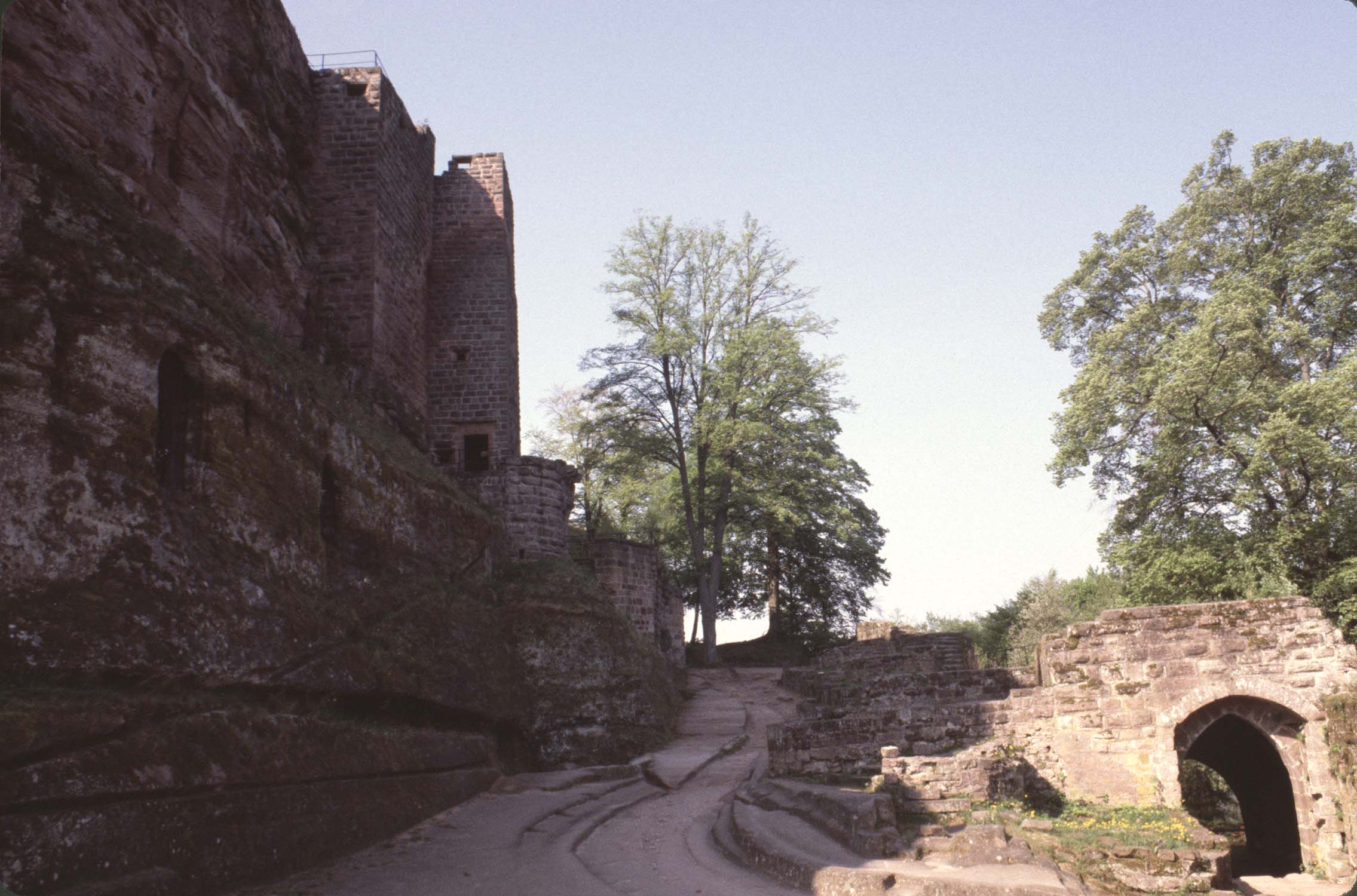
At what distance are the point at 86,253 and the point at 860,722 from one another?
11.1m

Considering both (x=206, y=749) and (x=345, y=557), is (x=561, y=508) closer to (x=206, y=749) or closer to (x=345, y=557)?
(x=345, y=557)

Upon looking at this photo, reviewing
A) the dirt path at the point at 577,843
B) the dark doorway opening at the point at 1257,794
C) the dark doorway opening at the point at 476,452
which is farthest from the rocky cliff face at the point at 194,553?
the dark doorway opening at the point at 1257,794

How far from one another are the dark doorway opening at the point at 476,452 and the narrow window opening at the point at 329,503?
983 centimetres

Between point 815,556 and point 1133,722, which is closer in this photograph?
point 1133,722

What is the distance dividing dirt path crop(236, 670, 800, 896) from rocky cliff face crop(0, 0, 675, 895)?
536 mm

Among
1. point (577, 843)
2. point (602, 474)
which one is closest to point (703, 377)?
point (602, 474)

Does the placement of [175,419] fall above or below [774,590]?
above

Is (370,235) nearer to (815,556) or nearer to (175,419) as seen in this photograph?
(175,419)

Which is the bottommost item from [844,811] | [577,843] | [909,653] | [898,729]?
[577,843]

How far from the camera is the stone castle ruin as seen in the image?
1220cm

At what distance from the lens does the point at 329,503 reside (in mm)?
12898

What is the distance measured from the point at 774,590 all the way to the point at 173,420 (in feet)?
93.1

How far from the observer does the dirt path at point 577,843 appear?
9445 mm

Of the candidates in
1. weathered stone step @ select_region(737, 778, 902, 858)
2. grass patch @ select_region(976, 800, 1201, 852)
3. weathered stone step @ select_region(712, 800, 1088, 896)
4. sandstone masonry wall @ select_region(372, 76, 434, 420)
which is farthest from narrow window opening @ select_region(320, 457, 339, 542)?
grass patch @ select_region(976, 800, 1201, 852)
